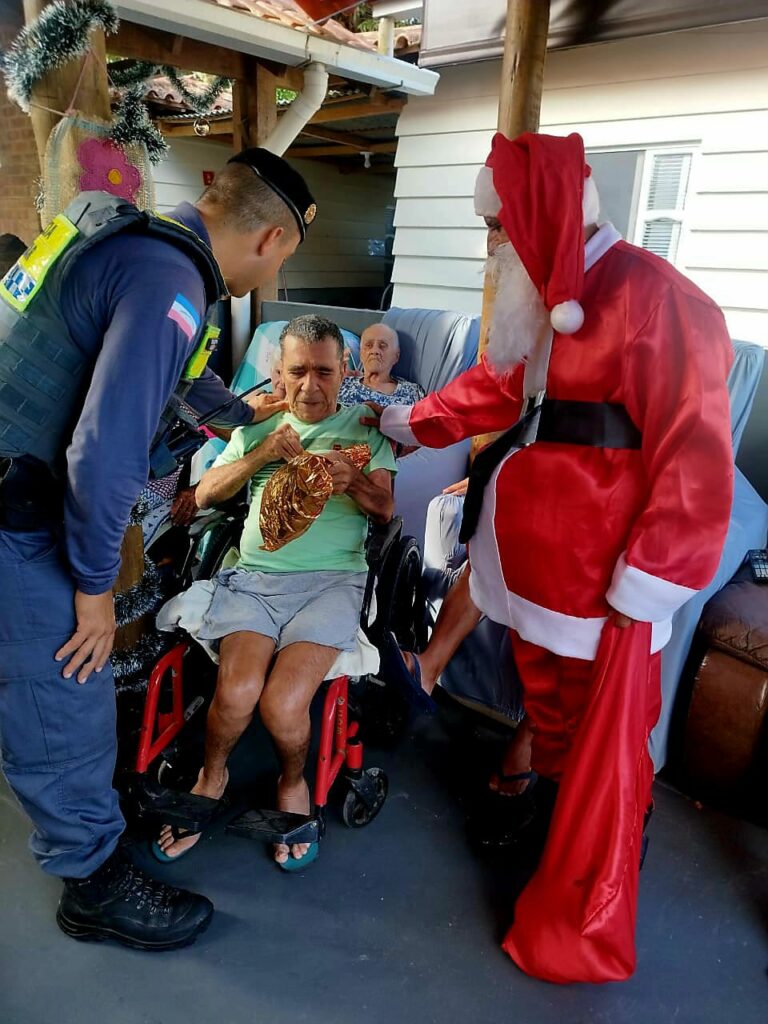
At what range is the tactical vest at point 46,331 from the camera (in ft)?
4.00

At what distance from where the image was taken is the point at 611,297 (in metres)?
1.44

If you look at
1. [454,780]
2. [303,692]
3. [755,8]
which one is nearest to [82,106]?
[303,692]

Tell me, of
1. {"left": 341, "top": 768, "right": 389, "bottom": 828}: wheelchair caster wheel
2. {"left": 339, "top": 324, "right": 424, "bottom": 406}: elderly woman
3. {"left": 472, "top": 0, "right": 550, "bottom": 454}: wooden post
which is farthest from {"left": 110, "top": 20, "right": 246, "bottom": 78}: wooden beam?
{"left": 341, "top": 768, "right": 389, "bottom": 828}: wheelchair caster wheel

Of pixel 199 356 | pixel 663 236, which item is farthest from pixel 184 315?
pixel 663 236

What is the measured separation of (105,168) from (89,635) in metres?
1.23

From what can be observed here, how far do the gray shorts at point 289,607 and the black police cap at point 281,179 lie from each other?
37.1 inches

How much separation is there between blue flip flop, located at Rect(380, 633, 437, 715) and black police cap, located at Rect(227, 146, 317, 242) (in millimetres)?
1121

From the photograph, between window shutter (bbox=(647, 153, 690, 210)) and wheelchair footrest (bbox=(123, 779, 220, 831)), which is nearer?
wheelchair footrest (bbox=(123, 779, 220, 831))

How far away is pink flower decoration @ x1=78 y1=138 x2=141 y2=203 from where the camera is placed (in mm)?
1792

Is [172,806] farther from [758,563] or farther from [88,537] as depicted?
[758,563]

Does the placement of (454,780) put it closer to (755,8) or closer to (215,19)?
(755,8)

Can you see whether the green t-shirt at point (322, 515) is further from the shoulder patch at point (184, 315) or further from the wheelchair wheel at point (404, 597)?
the shoulder patch at point (184, 315)

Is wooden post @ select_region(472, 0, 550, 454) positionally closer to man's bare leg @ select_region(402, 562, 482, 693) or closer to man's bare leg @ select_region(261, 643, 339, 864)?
man's bare leg @ select_region(402, 562, 482, 693)

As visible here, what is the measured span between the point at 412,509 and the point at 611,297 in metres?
1.75
